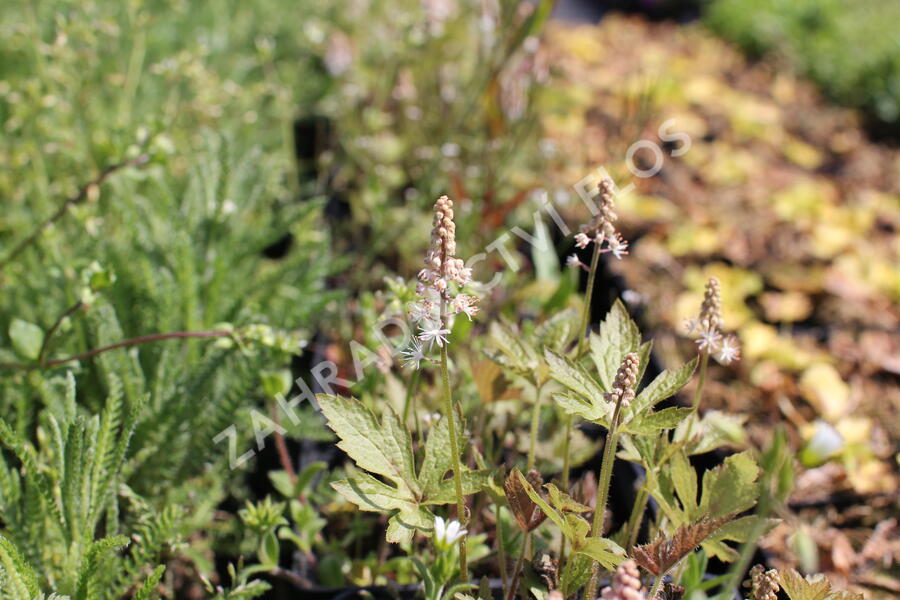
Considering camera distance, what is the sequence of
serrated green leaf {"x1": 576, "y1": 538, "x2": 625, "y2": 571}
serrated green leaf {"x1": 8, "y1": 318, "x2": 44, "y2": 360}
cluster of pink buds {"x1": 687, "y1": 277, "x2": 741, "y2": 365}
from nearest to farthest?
serrated green leaf {"x1": 576, "y1": 538, "x2": 625, "y2": 571}
cluster of pink buds {"x1": 687, "y1": 277, "x2": 741, "y2": 365}
serrated green leaf {"x1": 8, "y1": 318, "x2": 44, "y2": 360}

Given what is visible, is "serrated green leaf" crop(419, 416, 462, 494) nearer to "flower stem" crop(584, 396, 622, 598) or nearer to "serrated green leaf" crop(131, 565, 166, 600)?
"flower stem" crop(584, 396, 622, 598)

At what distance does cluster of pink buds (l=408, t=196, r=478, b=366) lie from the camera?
86cm

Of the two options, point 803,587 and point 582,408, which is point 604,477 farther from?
point 803,587

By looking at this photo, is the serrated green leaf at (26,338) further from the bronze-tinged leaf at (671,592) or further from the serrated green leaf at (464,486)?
the bronze-tinged leaf at (671,592)

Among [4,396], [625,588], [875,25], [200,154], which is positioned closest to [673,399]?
[625,588]

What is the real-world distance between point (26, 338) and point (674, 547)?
103 centimetres

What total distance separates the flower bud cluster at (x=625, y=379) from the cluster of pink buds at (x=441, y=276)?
18cm

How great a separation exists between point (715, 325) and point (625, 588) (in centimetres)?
40

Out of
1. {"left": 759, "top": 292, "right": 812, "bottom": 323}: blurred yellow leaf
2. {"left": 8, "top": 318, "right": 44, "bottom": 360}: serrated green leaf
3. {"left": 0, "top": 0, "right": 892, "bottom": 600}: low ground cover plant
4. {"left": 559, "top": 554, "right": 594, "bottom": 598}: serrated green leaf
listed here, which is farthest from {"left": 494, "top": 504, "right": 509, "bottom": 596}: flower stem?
{"left": 759, "top": 292, "right": 812, "bottom": 323}: blurred yellow leaf

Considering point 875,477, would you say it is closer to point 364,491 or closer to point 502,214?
point 502,214

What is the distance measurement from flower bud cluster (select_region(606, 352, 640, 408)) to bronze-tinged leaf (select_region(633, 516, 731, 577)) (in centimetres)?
18

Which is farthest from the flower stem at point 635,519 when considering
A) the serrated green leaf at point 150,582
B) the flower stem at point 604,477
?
the serrated green leaf at point 150,582

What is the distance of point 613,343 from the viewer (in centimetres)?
103

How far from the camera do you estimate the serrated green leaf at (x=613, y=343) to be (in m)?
1.01
